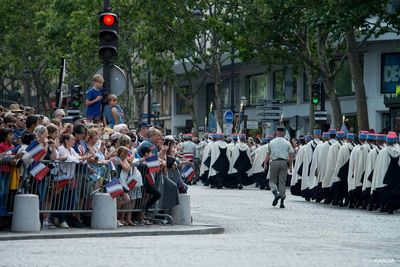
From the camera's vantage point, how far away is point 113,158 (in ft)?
69.4

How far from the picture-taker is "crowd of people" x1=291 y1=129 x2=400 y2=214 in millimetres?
28688

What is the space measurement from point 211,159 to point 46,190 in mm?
26016

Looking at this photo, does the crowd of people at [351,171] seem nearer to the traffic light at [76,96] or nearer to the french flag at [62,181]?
the french flag at [62,181]

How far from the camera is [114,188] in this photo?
20.5 metres

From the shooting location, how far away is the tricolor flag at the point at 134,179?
834 inches

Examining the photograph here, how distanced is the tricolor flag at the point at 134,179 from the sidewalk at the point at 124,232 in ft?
2.24

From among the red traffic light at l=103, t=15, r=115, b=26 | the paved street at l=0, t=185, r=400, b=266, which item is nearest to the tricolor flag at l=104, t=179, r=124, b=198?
the paved street at l=0, t=185, r=400, b=266

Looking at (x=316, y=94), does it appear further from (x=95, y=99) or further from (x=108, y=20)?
(x=108, y=20)

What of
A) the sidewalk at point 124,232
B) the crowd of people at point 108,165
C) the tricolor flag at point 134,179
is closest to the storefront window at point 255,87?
the crowd of people at point 108,165

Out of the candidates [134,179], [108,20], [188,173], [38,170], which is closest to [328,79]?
[188,173]

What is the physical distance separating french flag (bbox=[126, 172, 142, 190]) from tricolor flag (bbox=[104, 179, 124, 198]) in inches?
23.1

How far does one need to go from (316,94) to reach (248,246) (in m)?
27.9

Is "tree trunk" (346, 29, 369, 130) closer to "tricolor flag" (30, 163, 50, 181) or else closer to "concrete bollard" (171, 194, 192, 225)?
"concrete bollard" (171, 194, 192, 225)

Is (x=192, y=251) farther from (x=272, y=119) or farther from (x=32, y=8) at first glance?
(x=32, y=8)
